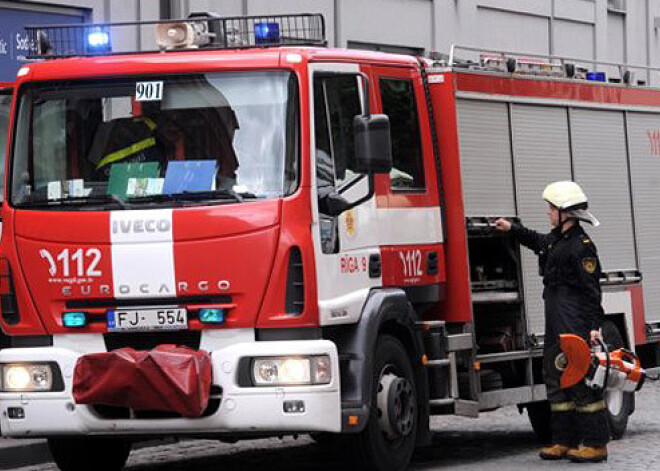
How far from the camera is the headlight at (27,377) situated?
1138 cm

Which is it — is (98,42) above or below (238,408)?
above

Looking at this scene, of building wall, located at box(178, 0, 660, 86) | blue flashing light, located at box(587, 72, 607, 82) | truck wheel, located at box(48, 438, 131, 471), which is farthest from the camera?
building wall, located at box(178, 0, 660, 86)

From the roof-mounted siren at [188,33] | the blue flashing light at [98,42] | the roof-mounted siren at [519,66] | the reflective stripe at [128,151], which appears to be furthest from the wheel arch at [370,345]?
the roof-mounted siren at [519,66]

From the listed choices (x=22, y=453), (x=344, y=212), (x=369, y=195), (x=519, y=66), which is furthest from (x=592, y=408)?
(x=22, y=453)

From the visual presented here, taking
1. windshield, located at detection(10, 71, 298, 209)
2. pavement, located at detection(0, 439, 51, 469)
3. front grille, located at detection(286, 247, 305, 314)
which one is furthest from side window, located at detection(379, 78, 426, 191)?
pavement, located at detection(0, 439, 51, 469)

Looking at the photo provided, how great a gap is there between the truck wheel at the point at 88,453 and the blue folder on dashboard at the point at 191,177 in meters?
1.81

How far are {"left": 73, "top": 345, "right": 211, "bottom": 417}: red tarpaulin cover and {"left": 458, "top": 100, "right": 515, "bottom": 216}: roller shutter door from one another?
9.63 ft

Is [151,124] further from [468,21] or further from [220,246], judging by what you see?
[468,21]

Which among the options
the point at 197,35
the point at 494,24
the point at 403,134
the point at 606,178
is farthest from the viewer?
the point at 494,24

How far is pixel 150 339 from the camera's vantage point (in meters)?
11.3

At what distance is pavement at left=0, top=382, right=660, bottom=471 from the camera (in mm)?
13109

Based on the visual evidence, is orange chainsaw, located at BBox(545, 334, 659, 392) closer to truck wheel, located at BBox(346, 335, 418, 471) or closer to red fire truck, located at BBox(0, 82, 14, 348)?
truck wheel, located at BBox(346, 335, 418, 471)

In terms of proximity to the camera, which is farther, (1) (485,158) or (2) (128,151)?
(1) (485,158)

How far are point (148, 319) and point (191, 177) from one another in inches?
34.5
